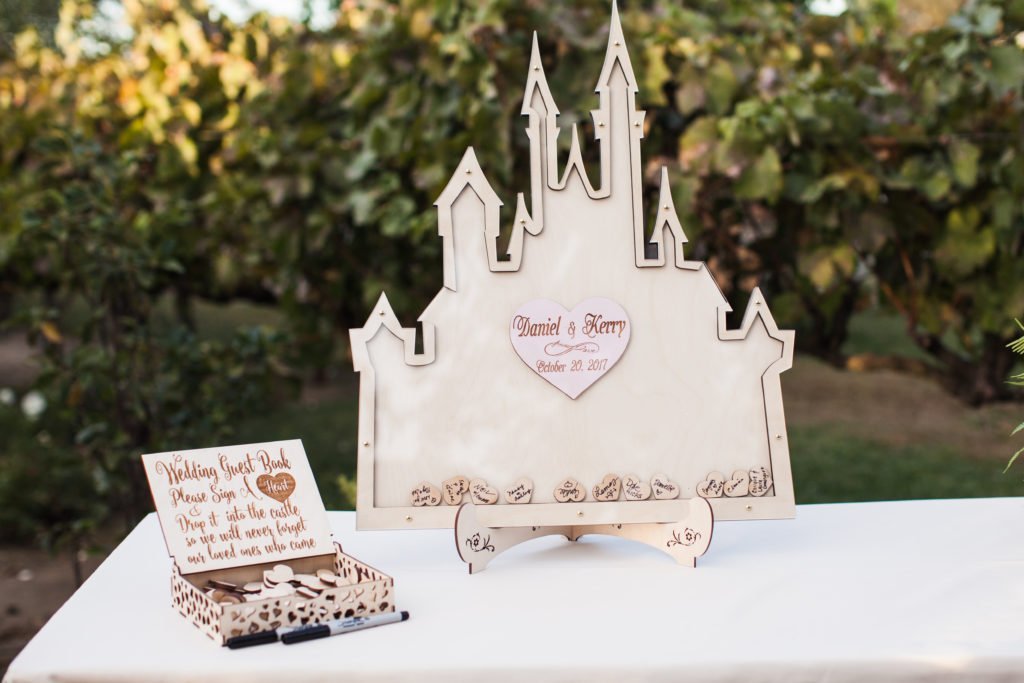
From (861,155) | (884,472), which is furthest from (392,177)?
(884,472)

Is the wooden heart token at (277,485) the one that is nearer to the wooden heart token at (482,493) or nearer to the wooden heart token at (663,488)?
the wooden heart token at (482,493)

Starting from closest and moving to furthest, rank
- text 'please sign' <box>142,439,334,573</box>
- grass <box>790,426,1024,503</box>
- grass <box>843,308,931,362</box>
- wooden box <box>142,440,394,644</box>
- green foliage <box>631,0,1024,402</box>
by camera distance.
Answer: wooden box <box>142,440,394,644</box>
text 'please sign' <box>142,439,334,573</box>
green foliage <box>631,0,1024,402</box>
grass <box>790,426,1024,503</box>
grass <box>843,308,931,362</box>

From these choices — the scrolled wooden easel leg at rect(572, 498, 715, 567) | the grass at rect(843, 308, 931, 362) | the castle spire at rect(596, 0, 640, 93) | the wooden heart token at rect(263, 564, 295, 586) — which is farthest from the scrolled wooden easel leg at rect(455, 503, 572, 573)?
the grass at rect(843, 308, 931, 362)

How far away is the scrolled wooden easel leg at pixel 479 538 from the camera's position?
4.52ft

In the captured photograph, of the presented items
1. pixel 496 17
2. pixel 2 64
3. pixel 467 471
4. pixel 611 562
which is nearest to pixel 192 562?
pixel 467 471

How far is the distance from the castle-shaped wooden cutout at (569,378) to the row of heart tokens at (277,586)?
120 mm

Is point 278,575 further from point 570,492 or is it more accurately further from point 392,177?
point 392,177

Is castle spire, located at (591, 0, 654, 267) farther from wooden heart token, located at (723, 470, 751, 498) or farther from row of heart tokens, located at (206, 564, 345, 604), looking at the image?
row of heart tokens, located at (206, 564, 345, 604)

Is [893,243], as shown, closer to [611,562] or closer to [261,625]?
[611,562]

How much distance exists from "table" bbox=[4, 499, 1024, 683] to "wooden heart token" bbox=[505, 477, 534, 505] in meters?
0.09

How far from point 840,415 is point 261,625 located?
4.79 metres

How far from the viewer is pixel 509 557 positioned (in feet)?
4.87

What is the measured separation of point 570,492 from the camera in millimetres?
1430

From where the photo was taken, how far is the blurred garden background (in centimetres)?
249
